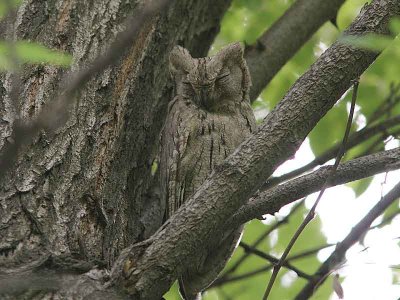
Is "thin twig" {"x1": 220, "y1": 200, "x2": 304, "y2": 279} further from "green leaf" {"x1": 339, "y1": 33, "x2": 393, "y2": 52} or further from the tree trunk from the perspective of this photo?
"green leaf" {"x1": 339, "y1": 33, "x2": 393, "y2": 52}

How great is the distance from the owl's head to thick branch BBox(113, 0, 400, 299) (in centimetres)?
142

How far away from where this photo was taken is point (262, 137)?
230 centimetres

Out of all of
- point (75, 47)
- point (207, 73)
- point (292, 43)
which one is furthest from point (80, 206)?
point (292, 43)

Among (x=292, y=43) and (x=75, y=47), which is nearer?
(x=75, y=47)

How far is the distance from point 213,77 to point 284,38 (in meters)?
0.64

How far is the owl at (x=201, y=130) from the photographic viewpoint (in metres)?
3.56

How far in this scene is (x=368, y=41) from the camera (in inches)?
83.6

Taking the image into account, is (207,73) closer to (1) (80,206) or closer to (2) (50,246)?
(1) (80,206)

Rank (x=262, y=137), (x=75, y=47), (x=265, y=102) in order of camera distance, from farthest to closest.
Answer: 1. (x=265, y=102)
2. (x=75, y=47)
3. (x=262, y=137)

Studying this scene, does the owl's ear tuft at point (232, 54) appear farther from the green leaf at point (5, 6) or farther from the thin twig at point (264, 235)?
the green leaf at point (5, 6)

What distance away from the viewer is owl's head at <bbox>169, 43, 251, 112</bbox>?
3709 mm

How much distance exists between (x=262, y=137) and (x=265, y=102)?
2447 millimetres

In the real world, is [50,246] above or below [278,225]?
below

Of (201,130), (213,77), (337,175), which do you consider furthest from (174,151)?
(337,175)
